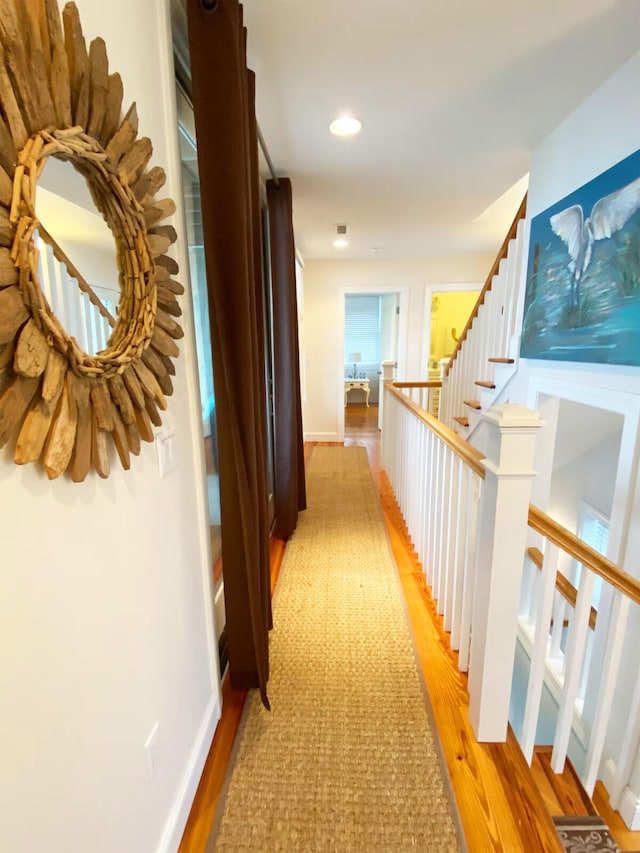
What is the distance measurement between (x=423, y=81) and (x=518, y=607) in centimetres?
208

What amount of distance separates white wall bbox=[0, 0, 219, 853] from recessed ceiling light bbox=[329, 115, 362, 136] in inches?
44.5

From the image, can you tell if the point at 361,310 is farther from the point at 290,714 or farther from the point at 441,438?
the point at 290,714

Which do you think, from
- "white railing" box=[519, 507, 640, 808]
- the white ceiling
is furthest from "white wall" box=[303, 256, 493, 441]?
"white railing" box=[519, 507, 640, 808]

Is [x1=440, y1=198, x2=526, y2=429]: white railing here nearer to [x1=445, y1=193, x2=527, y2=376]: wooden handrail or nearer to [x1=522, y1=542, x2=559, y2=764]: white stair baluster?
[x1=445, y1=193, x2=527, y2=376]: wooden handrail

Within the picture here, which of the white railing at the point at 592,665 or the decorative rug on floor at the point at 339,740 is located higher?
the white railing at the point at 592,665

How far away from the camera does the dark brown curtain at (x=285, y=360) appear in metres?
2.46

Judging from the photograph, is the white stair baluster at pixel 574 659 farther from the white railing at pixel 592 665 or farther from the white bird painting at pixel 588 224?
the white bird painting at pixel 588 224

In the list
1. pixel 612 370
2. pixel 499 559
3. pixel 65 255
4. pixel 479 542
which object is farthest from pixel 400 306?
pixel 65 255

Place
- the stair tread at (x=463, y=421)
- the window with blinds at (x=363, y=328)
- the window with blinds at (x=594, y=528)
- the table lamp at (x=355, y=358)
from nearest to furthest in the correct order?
the window with blinds at (x=594, y=528) < the stair tread at (x=463, y=421) < the window with blinds at (x=363, y=328) < the table lamp at (x=355, y=358)

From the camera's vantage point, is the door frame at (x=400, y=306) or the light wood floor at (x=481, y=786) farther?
the door frame at (x=400, y=306)

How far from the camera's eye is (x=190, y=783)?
113cm

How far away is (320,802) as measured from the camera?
1172 millimetres

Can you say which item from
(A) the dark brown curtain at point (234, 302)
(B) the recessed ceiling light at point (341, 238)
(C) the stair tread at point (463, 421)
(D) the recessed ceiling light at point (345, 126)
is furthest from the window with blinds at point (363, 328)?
(A) the dark brown curtain at point (234, 302)

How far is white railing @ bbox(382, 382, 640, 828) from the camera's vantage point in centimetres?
112
